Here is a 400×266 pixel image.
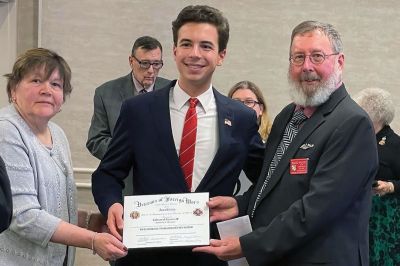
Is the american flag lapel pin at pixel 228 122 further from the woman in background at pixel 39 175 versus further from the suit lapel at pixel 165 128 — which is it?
the woman in background at pixel 39 175

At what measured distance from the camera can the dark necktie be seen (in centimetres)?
244

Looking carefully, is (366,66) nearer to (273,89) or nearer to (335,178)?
(273,89)

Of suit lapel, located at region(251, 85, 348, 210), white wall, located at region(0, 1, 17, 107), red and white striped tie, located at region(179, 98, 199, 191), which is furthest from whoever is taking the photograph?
white wall, located at region(0, 1, 17, 107)

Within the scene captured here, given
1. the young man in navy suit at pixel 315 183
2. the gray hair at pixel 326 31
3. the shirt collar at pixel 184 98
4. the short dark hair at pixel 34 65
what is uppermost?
the gray hair at pixel 326 31

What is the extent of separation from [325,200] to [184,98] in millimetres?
712

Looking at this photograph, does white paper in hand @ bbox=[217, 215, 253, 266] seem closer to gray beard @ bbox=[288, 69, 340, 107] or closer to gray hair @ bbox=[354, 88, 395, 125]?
gray beard @ bbox=[288, 69, 340, 107]

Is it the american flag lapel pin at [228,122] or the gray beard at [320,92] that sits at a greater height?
the gray beard at [320,92]

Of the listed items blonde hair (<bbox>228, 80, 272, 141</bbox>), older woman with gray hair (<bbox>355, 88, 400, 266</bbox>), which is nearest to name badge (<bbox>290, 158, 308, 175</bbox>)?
blonde hair (<bbox>228, 80, 272, 141</bbox>)

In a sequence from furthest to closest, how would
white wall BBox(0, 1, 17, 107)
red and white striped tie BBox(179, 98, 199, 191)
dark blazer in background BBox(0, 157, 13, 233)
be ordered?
white wall BBox(0, 1, 17, 107)
red and white striped tie BBox(179, 98, 199, 191)
dark blazer in background BBox(0, 157, 13, 233)

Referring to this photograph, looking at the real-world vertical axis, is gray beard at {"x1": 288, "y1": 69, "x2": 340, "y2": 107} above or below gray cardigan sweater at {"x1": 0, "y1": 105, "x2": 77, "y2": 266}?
above

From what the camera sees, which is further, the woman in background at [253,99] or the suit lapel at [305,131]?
the woman in background at [253,99]

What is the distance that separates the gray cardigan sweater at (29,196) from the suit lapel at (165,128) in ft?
1.52

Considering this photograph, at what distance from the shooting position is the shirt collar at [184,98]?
251 cm

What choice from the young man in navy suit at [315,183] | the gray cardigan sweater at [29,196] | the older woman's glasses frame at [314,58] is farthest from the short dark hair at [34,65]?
the older woman's glasses frame at [314,58]
